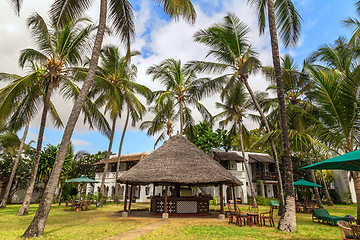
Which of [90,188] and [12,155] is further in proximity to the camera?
[90,188]

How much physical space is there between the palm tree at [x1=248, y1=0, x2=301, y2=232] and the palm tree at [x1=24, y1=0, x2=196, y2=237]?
3844 millimetres

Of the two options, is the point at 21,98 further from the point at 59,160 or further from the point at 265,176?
the point at 265,176

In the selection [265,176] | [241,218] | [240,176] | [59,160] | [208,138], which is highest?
[208,138]

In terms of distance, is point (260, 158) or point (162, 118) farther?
point (260, 158)

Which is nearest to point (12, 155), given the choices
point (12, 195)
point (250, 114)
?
point (12, 195)

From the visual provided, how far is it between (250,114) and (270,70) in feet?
28.3

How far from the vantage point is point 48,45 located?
13.1m

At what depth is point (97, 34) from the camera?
9.41 metres

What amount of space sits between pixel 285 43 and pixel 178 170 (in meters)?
8.70

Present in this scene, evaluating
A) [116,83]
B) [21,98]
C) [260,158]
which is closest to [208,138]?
[260,158]

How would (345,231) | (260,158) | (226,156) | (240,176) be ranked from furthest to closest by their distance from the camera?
1. (260,158)
2. (226,156)
3. (240,176)
4. (345,231)

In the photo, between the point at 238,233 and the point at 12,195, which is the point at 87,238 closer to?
the point at 238,233

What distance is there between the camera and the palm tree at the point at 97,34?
7.50 metres

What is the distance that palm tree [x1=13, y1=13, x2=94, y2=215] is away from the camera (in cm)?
1262
